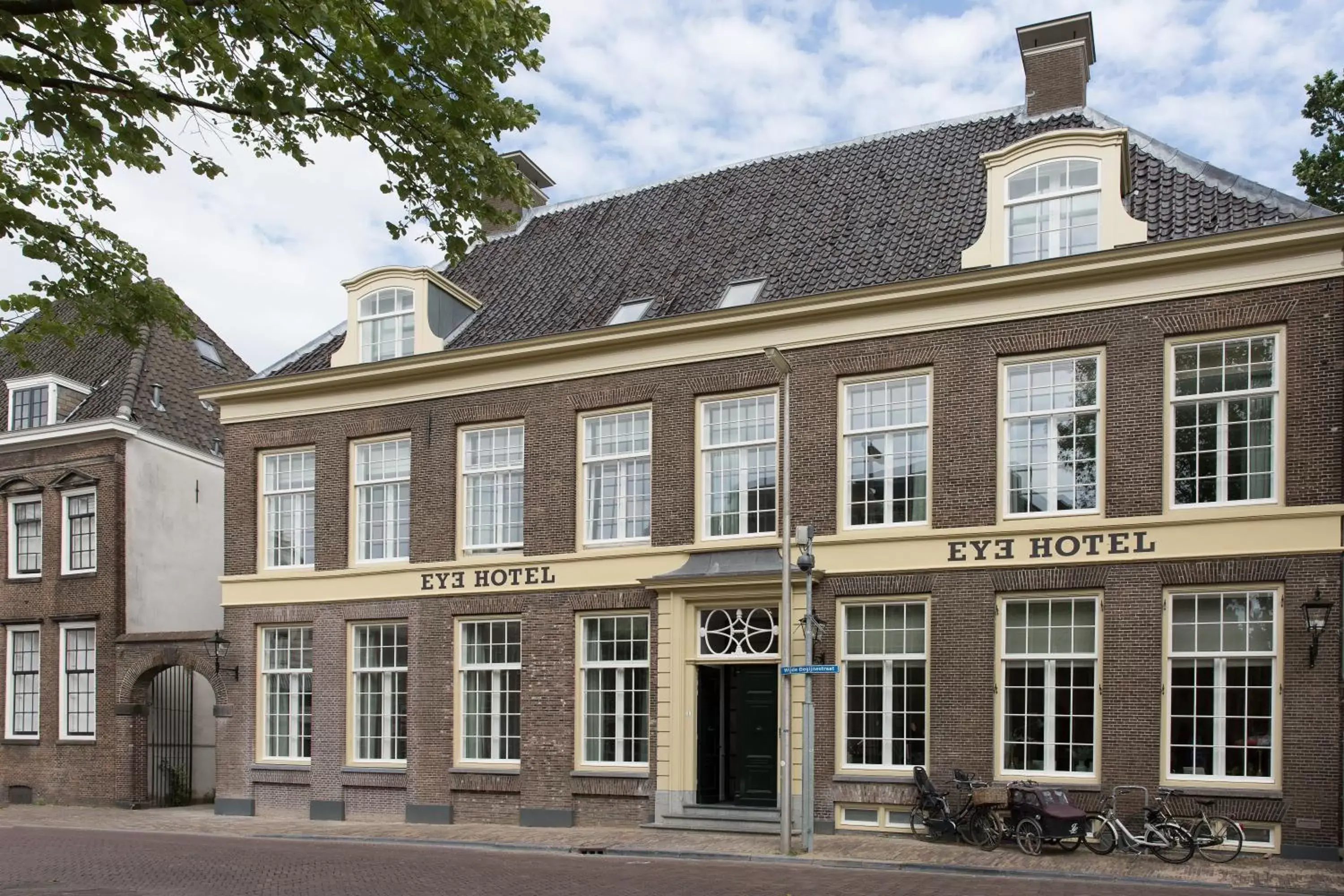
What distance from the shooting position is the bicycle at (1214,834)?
51.8ft

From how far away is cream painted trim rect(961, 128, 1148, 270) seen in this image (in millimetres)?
18062

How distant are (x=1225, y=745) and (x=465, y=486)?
13590mm

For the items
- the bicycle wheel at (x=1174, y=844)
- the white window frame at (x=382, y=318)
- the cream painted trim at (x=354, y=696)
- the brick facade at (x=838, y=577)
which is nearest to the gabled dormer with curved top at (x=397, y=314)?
the white window frame at (x=382, y=318)

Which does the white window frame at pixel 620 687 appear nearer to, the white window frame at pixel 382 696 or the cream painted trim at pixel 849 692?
the cream painted trim at pixel 849 692

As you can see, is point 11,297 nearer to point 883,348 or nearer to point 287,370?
point 883,348

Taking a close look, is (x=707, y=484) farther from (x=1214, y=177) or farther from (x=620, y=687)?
(x=1214, y=177)

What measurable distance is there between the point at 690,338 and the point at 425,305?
600 cm

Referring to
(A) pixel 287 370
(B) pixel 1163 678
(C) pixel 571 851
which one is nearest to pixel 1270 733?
(B) pixel 1163 678

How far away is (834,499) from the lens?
1969cm

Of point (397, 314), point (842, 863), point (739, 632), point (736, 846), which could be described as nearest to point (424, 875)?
point (736, 846)

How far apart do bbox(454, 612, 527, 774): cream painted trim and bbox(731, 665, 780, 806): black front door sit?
3.85m

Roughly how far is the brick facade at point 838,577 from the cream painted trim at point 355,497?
Answer: 125 mm

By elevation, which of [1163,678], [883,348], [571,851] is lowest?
[571,851]

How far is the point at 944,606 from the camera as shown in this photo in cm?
1853
